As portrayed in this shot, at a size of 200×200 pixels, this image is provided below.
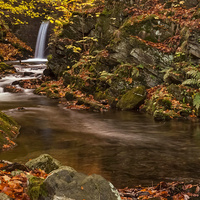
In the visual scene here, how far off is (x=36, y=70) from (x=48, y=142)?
17381mm

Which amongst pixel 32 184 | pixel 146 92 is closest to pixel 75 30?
pixel 146 92

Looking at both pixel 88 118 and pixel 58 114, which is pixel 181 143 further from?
pixel 58 114

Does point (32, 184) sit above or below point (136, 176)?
above

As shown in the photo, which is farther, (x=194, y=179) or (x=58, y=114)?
(x=58, y=114)

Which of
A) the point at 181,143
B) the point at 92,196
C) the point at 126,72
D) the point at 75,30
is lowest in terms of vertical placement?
the point at 181,143

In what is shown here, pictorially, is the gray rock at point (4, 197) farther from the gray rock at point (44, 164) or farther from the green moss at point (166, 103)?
the green moss at point (166, 103)

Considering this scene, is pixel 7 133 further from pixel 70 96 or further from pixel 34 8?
pixel 70 96

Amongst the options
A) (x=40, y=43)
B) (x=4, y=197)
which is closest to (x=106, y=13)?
(x=40, y=43)

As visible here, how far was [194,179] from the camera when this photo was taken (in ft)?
18.0

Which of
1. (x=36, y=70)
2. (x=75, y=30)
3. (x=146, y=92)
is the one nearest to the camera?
(x=146, y=92)

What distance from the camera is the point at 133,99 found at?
14.3 metres

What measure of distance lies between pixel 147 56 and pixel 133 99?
9.41ft

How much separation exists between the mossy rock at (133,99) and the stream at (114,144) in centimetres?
76

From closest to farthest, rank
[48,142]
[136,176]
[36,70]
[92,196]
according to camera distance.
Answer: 1. [92,196]
2. [136,176]
3. [48,142]
4. [36,70]
